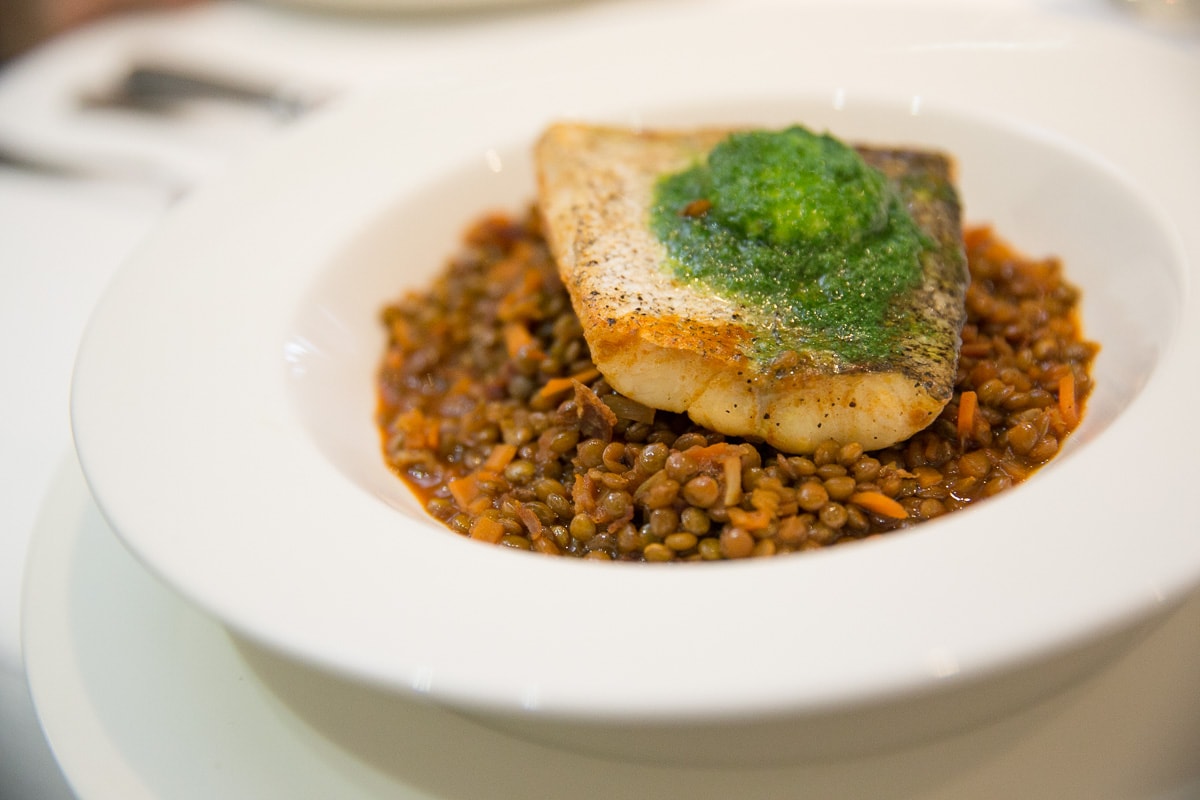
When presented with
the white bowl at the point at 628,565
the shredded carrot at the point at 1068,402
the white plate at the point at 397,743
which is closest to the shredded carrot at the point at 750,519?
the white bowl at the point at 628,565

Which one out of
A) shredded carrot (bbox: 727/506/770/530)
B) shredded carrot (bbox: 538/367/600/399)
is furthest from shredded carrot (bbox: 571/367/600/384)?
shredded carrot (bbox: 727/506/770/530)

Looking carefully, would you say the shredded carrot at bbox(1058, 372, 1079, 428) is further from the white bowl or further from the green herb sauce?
the green herb sauce

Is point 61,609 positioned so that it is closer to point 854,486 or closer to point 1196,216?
point 854,486

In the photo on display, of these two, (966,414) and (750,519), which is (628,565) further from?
(966,414)

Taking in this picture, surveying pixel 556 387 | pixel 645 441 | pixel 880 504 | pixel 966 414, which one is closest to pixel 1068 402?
pixel 966 414

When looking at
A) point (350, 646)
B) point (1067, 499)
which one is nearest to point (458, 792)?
point (350, 646)

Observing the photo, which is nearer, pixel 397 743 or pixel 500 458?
pixel 397 743
